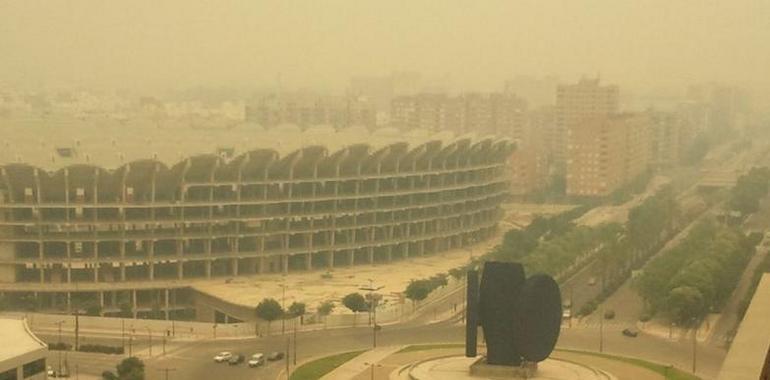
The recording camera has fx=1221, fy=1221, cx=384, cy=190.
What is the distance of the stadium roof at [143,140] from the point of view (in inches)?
588

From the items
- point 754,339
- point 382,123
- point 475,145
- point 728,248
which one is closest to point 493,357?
point 754,339

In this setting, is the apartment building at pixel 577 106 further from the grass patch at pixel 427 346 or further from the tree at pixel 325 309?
the grass patch at pixel 427 346

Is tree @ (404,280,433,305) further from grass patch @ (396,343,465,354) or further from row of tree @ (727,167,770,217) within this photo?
row of tree @ (727,167,770,217)

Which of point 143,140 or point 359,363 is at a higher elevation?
point 143,140

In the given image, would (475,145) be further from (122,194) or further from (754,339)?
(754,339)

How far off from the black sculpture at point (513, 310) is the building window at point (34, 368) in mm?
3105

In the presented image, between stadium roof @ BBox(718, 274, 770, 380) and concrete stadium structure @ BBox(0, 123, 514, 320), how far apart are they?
830 centimetres

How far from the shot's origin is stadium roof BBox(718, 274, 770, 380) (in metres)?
5.52

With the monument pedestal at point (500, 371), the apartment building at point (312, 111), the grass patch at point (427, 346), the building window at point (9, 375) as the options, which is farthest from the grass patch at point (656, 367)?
the apartment building at point (312, 111)

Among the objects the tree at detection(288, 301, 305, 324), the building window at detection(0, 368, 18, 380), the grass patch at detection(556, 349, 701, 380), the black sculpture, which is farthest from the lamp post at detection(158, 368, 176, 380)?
the grass patch at detection(556, 349, 701, 380)

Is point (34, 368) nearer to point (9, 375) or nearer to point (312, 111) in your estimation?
point (9, 375)

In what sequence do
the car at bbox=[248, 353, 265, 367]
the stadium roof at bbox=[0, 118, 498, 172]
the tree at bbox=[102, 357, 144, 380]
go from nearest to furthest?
the tree at bbox=[102, 357, 144, 380]
the car at bbox=[248, 353, 265, 367]
the stadium roof at bbox=[0, 118, 498, 172]

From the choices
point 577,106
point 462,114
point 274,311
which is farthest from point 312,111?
point 274,311

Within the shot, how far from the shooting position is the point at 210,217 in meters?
15.1
